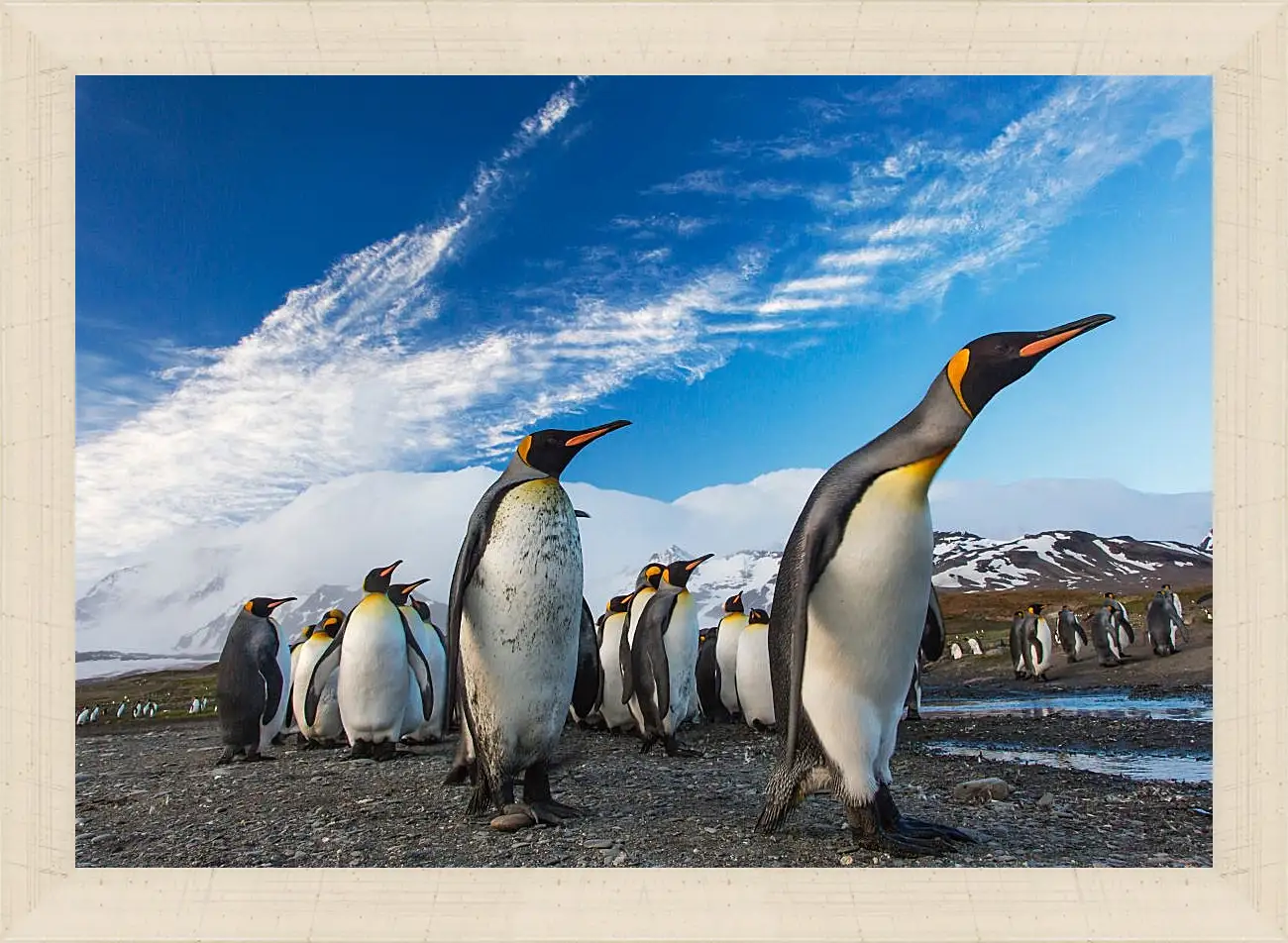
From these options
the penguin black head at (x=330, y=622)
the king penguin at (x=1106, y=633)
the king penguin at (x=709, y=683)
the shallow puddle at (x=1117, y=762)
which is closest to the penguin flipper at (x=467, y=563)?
the shallow puddle at (x=1117, y=762)

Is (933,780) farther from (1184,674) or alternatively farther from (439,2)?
(1184,674)

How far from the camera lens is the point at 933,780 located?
10.3ft

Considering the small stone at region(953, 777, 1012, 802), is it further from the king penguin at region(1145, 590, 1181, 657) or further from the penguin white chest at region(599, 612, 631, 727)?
the king penguin at region(1145, 590, 1181, 657)

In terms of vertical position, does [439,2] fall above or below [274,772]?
above

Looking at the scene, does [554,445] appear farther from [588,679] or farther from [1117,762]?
[1117,762]

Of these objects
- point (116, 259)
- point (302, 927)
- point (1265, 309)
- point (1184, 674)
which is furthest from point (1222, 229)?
point (1184, 674)


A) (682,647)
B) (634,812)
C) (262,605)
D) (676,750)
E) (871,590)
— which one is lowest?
A: (676,750)

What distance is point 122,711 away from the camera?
638cm

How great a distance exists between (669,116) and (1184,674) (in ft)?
17.2

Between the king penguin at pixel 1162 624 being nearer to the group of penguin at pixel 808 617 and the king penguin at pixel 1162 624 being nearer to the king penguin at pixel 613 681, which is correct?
the king penguin at pixel 613 681

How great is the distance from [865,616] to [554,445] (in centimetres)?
106

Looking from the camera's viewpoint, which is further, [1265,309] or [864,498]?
[1265,309]

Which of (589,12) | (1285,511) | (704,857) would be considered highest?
(589,12)

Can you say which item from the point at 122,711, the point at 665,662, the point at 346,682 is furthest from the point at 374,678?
the point at 122,711
